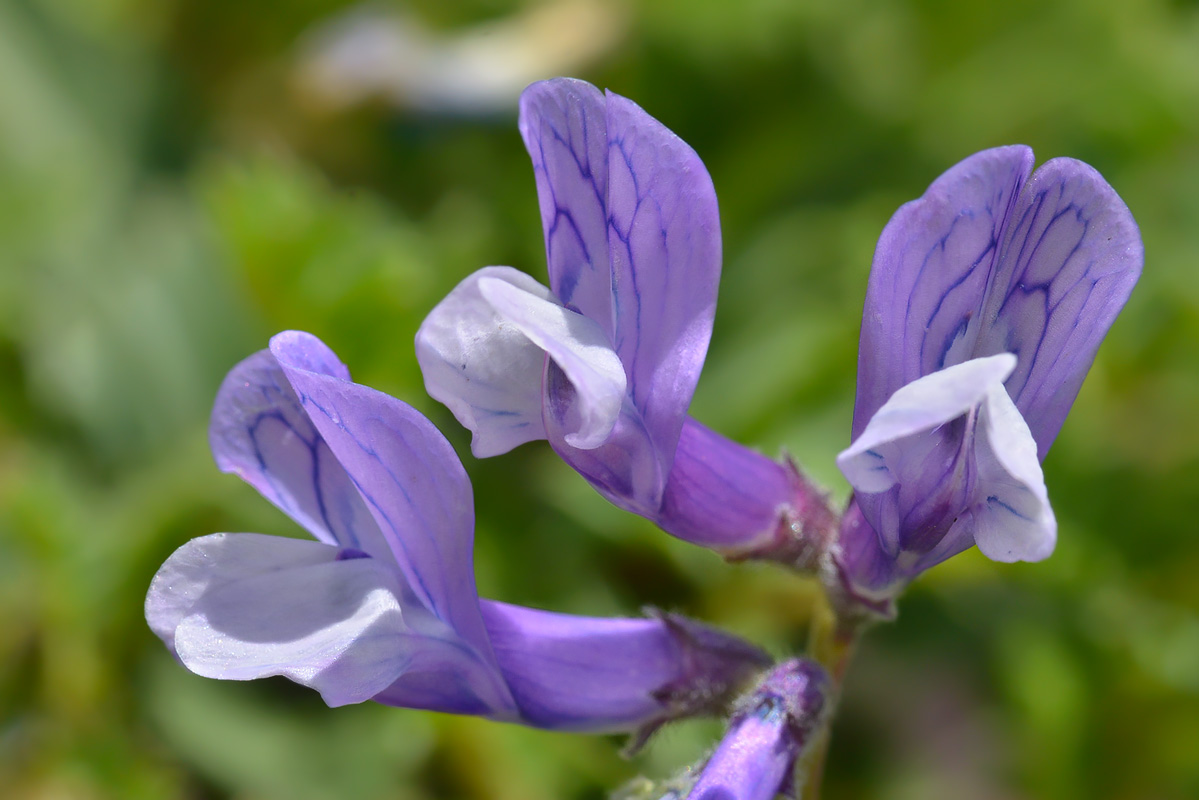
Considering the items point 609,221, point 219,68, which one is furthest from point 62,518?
point 219,68

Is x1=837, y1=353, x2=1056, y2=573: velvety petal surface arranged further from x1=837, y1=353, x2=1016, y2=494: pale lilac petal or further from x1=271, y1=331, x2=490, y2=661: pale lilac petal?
x1=271, y1=331, x2=490, y2=661: pale lilac petal

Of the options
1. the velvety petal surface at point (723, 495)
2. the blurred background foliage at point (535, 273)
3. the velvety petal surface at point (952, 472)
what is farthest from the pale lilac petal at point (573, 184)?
the blurred background foliage at point (535, 273)

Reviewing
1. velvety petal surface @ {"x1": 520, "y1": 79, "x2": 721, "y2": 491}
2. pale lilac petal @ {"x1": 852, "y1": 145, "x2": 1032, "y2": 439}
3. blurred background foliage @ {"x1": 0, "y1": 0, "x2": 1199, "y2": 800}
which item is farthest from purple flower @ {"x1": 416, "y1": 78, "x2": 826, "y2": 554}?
blurred background foliage @ {"x1": 0, "y1": 0, "x2": 1199, "y2": 800}

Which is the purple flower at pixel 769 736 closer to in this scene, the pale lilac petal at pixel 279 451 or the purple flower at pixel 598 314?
the purple flower at pixel 598 314

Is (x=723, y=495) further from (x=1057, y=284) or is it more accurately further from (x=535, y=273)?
(x=535, y=273)

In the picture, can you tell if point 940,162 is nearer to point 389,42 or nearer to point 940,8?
point 940,8

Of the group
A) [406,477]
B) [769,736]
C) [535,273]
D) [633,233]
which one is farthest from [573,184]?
[535,273]

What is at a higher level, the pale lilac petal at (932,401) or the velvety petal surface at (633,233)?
the velvety petal surface at (633,233)

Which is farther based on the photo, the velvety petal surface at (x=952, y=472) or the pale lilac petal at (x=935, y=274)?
the pale lilac petal at (x=935, y=274)
